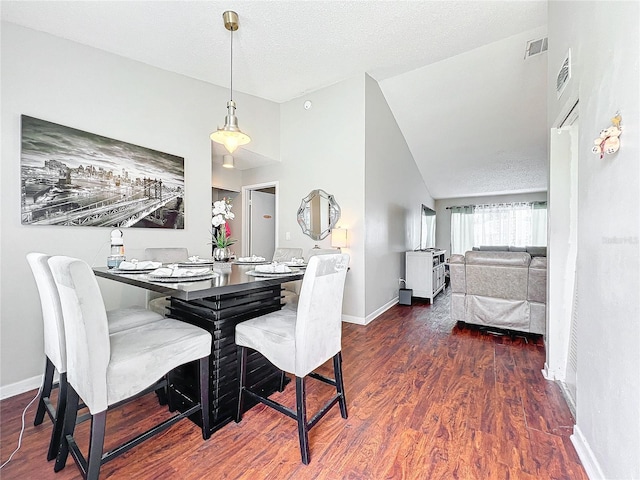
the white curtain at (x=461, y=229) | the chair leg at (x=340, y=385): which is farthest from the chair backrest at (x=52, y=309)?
the white curtain at (x=461, y=229)

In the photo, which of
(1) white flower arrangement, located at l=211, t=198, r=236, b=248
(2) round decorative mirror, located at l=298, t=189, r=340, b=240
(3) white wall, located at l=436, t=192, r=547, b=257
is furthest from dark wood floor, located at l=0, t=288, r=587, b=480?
(3) white wall, located at l=436, t=192, r=547, b=257

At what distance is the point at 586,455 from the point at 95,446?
2211 mm

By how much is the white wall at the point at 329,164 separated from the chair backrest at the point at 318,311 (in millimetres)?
1977

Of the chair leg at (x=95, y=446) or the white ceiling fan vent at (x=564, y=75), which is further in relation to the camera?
the white ceiling fan vent at (x=564, y=75)

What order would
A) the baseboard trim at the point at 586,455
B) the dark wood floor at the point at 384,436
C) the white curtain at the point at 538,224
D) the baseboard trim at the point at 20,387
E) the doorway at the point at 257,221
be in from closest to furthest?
the baseboard trim at the point at 586,455, the dark wood floor at the point at 384,436, the baseboard trim at the point at 20,387, the doorway at the point at 257,221, the white curtain at the point at 538,224

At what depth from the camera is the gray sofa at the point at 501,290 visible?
3.10 m

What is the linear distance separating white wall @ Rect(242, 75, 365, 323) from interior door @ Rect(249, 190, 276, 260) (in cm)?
68

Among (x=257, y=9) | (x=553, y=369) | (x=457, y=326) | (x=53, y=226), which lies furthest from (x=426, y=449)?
(x=257, y=9)

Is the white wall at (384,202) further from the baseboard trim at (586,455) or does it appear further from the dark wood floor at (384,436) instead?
the baseboard trim at (586,455)

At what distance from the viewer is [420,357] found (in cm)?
267

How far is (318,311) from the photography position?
59.6 inches

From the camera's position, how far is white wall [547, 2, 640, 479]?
103cm

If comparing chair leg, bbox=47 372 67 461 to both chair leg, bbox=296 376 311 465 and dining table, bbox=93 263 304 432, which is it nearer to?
dining table, bbox=93 263 304 432

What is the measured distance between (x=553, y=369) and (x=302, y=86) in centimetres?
407
